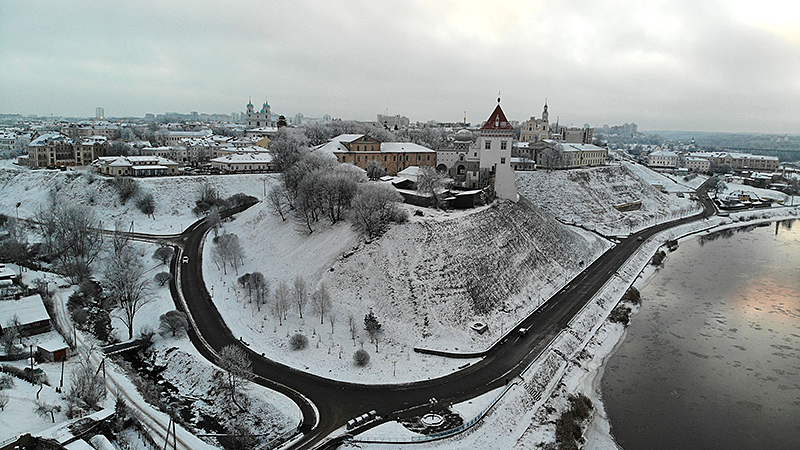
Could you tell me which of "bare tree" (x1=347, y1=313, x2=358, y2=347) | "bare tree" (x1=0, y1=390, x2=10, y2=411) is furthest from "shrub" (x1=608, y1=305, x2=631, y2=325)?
"bare tree" (x1=0, y1=390, x2=10, y2=411)

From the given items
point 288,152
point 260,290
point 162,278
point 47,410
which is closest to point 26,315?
point 162,278

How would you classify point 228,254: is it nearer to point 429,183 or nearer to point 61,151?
point 429,183

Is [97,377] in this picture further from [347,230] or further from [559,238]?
[559,238]

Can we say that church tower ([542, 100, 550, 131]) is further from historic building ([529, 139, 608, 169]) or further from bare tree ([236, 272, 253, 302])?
bare tree ([236, 272, 253, 302])

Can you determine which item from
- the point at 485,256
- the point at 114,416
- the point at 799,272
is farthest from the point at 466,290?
the point at 799,272

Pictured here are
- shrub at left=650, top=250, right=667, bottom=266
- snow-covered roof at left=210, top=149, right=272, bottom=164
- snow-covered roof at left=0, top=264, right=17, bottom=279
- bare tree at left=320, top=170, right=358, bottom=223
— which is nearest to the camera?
snow-covered roof at left=0, top=264, right=17, bottom=279

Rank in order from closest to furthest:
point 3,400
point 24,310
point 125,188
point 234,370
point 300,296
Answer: point 3,400
point 234,370
point 24,310
point 300,296
point 125,188

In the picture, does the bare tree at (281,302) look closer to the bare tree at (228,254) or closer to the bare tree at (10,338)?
the bare tree at (228,254)
